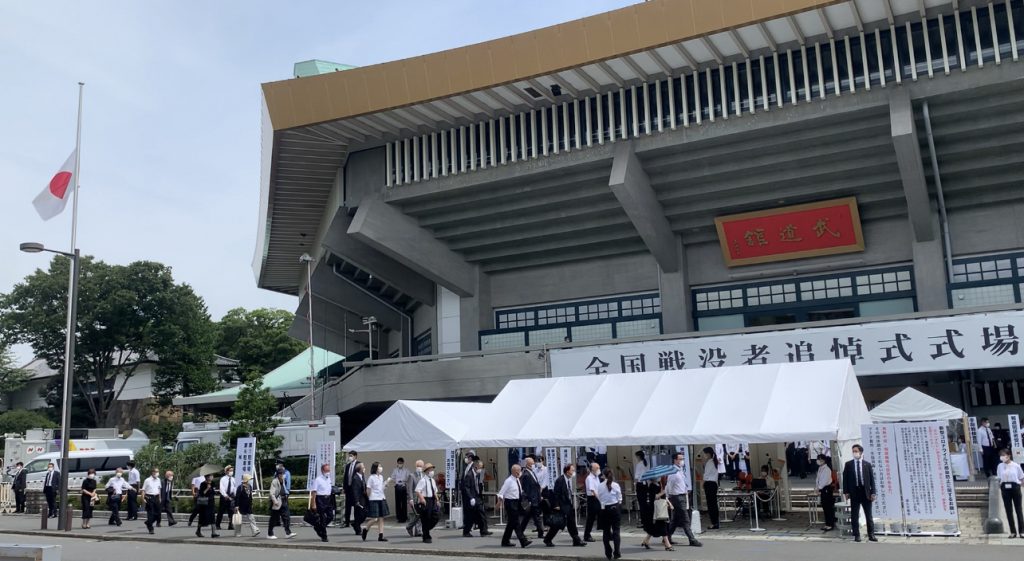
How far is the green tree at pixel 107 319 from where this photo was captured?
5238 cm

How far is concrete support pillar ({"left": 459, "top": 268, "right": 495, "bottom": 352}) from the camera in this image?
3338 centimetres

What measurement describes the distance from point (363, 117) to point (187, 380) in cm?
3347

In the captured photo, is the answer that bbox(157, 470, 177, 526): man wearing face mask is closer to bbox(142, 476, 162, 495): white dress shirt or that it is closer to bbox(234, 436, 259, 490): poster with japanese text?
bbox(142, 476, 162, 495): white dress shirt

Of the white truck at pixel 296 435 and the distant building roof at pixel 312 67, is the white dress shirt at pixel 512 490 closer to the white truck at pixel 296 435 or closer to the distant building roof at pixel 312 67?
the white truck at pixel 296 435

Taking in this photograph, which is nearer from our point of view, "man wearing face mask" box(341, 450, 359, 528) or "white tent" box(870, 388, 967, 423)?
"man wearing face mask" box(341, 450, 359, 528)

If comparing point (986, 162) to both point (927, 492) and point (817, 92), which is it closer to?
point (817, 92)

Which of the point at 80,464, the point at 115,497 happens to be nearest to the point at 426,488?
the point at 115,497

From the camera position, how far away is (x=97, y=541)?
64.0 ft

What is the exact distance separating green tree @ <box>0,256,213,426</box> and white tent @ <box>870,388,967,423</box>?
44812mm

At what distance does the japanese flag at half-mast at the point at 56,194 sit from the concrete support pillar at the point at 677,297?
18.7 meters

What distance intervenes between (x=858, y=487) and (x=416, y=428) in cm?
981

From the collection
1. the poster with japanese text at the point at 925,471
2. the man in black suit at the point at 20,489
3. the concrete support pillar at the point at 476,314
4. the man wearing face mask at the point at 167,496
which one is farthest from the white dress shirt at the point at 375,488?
the man in black suit at the point at 20,489

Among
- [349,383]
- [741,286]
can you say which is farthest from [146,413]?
[741,286]

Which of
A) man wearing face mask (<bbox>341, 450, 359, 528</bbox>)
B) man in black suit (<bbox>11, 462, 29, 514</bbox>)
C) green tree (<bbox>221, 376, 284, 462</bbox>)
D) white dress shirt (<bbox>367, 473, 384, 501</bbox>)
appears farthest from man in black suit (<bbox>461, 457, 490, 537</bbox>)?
man in black suit (<bbox>11, 462, 29, 514</bbox>)
